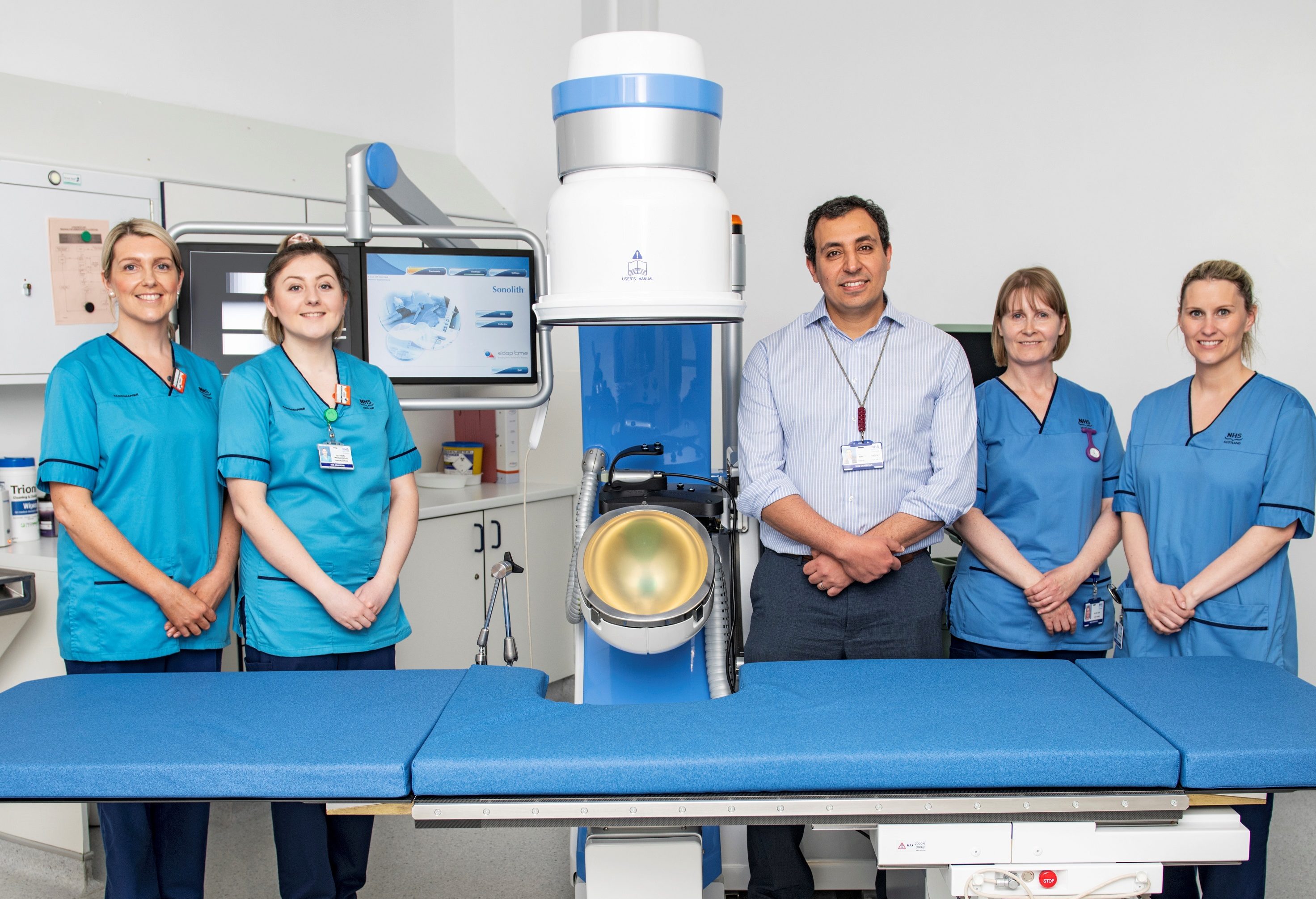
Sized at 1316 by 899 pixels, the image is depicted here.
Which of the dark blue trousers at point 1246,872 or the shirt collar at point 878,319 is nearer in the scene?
the dark blue trousers at point 1246,872

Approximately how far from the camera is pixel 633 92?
131 cm

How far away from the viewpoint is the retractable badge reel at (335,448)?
190cm

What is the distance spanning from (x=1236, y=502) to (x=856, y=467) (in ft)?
2.38

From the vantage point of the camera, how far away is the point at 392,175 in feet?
7.06

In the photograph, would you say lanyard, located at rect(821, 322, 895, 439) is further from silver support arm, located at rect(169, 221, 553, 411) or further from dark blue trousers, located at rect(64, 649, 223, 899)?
dark blue trousers, located at rect(64, 649, 223, 899)

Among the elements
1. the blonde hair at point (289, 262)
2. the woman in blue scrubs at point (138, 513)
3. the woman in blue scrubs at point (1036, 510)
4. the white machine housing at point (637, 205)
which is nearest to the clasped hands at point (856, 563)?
the woman in blue scrubs at point (1036, 510)

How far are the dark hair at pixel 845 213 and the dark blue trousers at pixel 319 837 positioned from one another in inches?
48.6

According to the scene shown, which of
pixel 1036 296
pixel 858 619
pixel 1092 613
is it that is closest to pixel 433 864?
pixel 858 619

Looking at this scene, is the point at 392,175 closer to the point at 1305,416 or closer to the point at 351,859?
the point at 351,859

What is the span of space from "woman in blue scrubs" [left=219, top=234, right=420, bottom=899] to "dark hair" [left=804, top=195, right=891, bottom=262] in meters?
0.98

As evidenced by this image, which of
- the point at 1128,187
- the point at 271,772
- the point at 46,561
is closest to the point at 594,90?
the point at 271,772

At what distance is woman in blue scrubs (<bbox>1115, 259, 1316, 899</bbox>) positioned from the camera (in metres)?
1.89

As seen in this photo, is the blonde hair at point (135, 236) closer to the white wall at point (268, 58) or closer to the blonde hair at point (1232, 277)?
the white wall at point (268, 58)

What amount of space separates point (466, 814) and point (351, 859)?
0.88 meters
